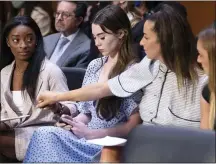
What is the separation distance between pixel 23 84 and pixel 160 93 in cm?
79

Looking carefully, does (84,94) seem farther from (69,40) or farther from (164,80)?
(69,40)

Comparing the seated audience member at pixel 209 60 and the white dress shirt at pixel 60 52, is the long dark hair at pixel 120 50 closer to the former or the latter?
the seated audience member at pixel 209 60

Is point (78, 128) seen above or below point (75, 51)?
below

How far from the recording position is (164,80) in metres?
2.44

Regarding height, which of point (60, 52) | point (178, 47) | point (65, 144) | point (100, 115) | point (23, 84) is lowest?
point (65, 144)

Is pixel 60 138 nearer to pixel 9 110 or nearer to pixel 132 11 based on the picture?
pixel 9 110

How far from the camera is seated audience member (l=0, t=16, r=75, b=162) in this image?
2.84 m

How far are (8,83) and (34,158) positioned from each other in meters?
0.55

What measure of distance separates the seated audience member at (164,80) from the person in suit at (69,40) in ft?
4.00

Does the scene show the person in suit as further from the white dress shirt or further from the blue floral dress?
the blue floral dress

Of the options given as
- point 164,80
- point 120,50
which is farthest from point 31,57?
point 164,80

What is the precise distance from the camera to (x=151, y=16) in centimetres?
246

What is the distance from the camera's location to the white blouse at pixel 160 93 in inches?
93.3

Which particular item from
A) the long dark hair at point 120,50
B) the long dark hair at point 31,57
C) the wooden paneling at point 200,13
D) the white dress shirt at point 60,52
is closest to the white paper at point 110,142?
the long dark hair at point 120,50
